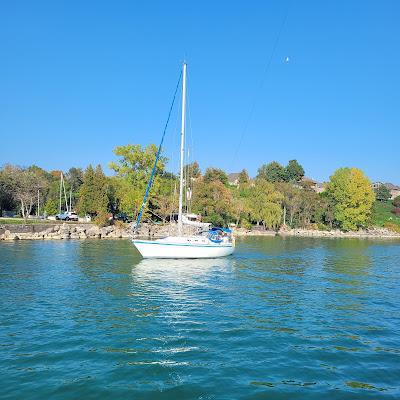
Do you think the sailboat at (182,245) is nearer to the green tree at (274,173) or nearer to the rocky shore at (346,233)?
the rocky shore at (346,233)

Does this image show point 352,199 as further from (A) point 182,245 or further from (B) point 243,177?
(A) point 182,245

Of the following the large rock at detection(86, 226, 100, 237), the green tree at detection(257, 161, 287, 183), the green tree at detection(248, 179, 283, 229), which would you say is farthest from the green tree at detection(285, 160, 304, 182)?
the large rock at detection(86, 226, 100, 237)

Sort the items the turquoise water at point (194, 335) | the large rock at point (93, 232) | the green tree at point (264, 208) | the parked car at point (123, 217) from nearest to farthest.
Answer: the turquoise water at point (194, 335) → the large rock at point (93, 232) → the parked car at point (123, 217) → the green tree at point (264, 208)

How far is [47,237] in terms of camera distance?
57.7 metres

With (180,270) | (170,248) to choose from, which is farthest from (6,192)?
(180,270)

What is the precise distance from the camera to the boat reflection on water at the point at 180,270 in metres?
26.2

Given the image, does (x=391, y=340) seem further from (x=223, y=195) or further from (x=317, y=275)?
(x=223, y=195)

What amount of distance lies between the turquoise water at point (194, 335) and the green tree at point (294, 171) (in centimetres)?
11953

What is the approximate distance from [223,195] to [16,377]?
73.3 metres

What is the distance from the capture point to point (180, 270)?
3025 centimetres

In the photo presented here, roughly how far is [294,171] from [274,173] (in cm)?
798

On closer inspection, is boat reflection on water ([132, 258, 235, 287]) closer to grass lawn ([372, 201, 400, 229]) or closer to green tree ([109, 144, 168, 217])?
green tree ([109, 144, 168, 217])

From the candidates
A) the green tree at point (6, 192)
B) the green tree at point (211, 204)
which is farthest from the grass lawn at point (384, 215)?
the green tree at point (6, 192)

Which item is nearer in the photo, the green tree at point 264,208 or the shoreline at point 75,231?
the shoreline at point 75,231
